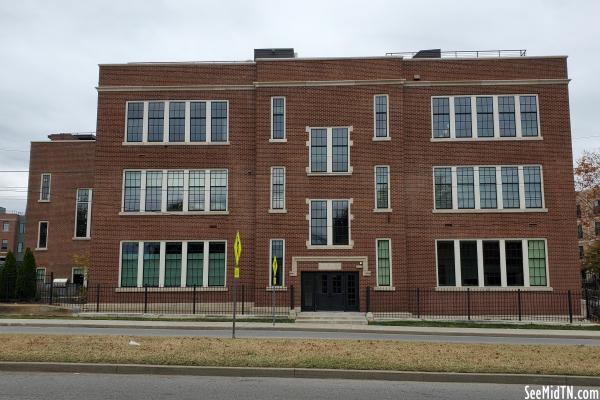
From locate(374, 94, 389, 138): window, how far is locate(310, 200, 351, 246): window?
13.9 feet

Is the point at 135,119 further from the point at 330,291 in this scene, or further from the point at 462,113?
the point at 462,113

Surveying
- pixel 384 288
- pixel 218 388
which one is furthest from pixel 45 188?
pixel 218 388

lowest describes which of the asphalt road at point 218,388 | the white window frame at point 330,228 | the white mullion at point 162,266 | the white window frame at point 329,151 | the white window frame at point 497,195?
the asphalt road at point 218,388

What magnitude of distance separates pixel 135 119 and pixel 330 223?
12.6 m

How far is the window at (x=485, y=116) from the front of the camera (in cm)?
2970

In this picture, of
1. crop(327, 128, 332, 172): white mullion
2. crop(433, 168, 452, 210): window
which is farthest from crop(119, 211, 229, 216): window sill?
crop(433, 168, 452, 210): window

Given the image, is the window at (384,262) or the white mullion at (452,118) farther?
the white mullion at (452,118)

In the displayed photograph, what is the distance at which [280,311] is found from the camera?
28109mm

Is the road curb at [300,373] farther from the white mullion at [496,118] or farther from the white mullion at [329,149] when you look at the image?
the white mullion at [496,118]

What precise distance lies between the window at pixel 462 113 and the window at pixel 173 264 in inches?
658

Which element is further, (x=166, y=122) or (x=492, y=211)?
(x=166, y=122)

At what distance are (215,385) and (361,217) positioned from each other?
19429 millimetres

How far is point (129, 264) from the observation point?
29953 mm

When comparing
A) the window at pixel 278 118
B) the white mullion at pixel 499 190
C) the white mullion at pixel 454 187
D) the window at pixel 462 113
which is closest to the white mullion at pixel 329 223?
the window at pixel 278 118
